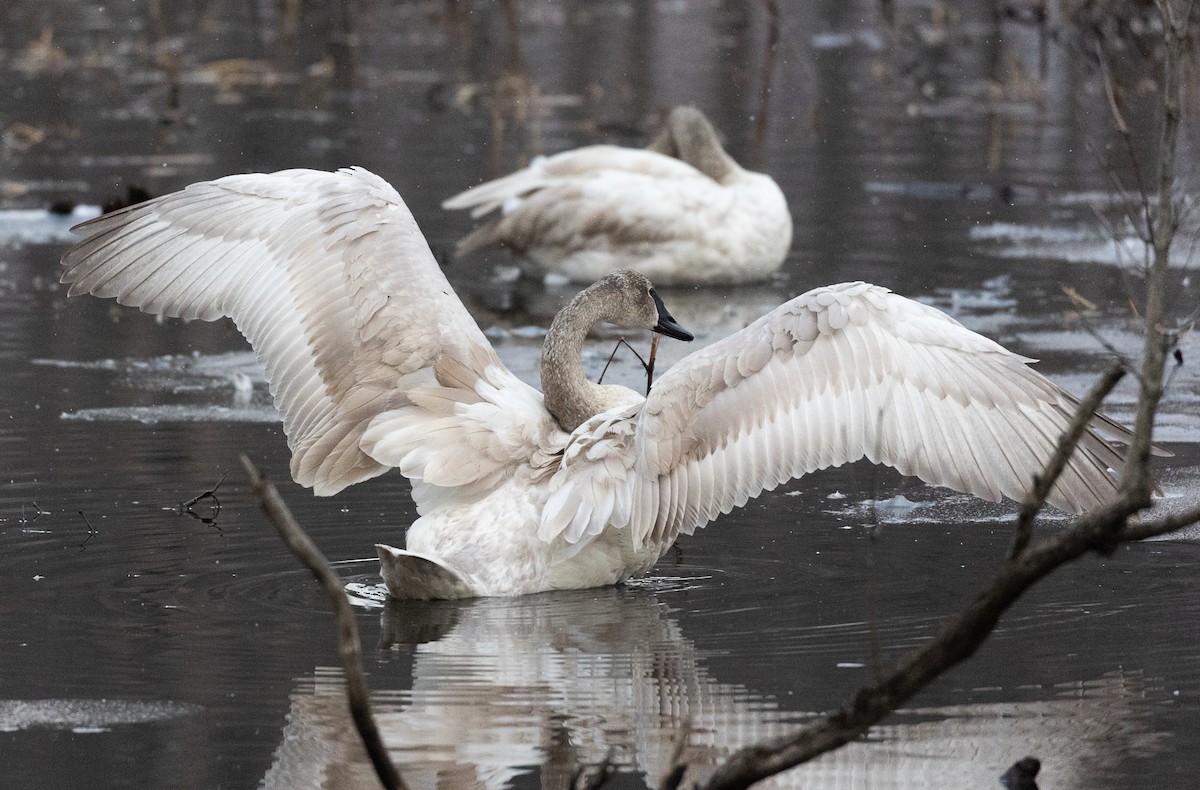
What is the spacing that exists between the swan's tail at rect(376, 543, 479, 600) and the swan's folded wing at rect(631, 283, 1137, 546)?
577mm

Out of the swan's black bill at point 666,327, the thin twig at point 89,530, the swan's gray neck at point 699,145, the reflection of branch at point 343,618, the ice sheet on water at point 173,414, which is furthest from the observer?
the swan's gray neck at point 699,145

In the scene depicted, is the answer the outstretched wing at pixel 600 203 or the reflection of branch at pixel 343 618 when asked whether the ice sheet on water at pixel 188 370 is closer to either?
the outstretched wing at pixel 600 203

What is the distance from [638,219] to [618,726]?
24.3 ft

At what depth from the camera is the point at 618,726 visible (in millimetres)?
4875

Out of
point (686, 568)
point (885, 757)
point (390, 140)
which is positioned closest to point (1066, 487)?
point (686, 568)

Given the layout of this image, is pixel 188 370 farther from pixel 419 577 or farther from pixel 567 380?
pixel 419 577

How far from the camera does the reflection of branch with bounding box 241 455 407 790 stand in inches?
142

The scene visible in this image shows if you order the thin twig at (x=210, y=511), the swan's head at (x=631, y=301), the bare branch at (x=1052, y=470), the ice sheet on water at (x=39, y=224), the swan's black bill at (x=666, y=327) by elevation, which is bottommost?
the thin twig at (x=210, y=511)

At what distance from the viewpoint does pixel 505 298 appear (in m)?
12.0

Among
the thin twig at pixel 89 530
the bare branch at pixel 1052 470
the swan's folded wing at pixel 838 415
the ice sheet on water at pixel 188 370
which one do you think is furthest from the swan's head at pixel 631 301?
the bare branch at pixel 1052 470

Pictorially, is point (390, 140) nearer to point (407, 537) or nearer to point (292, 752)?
point (407, 537)

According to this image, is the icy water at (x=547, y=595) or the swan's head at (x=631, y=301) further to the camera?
the swan's head at (x=631, y=301)

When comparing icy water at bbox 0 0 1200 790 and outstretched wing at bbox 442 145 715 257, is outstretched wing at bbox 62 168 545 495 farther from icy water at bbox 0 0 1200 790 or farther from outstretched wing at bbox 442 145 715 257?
outstretched wing at bbox 442 145 715 257

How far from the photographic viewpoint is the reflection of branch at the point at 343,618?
362 centimetres
